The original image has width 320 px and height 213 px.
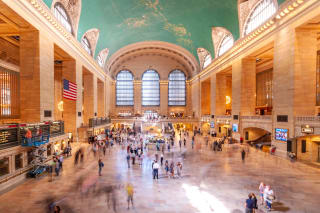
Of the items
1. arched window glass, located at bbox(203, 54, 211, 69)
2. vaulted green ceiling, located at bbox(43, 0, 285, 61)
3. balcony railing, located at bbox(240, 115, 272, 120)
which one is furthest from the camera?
arched window glass, located at bbox(203, 54, 211, 69)

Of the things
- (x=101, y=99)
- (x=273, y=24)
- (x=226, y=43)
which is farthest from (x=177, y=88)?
(x=273, y=24)

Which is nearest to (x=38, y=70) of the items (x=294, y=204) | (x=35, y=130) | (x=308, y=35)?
(x=35, y=130)

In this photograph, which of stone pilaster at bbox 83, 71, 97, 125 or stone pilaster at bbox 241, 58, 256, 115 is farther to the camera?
stone pilaster at bbox 83, 71, 97, 125

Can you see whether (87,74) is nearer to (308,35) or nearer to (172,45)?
(172,45)

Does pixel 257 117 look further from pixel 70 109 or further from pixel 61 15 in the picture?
pixel 61 15

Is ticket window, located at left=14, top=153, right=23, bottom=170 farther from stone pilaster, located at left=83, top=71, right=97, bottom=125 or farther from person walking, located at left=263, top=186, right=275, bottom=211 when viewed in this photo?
stone pilaster, located at left=83, top=71, right=97, bottom=125

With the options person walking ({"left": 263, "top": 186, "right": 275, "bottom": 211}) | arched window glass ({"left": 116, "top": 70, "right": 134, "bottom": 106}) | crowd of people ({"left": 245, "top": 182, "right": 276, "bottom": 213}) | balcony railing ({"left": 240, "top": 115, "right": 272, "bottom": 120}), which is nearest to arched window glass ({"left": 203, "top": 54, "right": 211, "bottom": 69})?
balcony railing ({"left": 240, "top": 115, "right": 272, "bottom": 120})

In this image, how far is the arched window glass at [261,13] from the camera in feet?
54.0

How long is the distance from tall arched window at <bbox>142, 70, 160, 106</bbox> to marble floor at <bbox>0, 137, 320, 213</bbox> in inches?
1236

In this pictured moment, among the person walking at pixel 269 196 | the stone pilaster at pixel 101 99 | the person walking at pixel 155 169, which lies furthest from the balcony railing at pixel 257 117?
the stone pilaster at pixel 101 99

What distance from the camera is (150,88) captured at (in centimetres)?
4322

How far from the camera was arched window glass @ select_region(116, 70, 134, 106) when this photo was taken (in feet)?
140

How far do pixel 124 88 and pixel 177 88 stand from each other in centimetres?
1279

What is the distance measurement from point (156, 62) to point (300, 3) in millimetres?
31855
